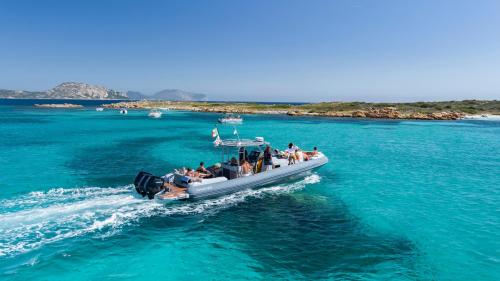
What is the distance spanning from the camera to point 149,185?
624 inches

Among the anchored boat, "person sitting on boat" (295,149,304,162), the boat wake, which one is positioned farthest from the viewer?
"person sitting on boat" (295,149,304,162)

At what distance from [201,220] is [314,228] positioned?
4.92 meters

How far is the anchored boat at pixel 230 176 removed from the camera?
16031 mm

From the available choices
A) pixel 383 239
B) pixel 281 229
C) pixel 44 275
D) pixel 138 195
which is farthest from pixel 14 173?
pixel 383 239

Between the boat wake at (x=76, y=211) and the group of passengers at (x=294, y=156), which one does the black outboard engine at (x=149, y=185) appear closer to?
the boat wake at (x=76, y=211)

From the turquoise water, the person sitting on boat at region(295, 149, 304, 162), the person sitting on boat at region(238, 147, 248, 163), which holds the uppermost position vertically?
the person sitting on boat at region(238, 147, 248, 163)

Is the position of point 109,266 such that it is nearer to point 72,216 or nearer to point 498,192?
point 72,216

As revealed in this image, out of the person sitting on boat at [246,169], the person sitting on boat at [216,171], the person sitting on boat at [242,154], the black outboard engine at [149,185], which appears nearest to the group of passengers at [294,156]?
the person sitting on boat at [242,154]

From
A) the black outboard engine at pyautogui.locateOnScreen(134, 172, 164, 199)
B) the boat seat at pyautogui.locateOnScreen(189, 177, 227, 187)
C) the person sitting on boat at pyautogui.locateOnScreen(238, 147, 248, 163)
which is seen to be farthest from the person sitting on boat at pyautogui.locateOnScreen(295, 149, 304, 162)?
the black outboard engine at pyautogui.locateOnScreen(134, 172, 164, 199)

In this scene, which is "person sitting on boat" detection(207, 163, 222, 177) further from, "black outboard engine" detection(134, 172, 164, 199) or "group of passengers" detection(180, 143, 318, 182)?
"black outboard engine" detection(134, 172, 164, 199)

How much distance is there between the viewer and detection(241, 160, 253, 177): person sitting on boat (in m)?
18.6

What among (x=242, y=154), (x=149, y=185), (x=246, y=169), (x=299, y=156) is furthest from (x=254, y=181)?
(x=149, y=185)

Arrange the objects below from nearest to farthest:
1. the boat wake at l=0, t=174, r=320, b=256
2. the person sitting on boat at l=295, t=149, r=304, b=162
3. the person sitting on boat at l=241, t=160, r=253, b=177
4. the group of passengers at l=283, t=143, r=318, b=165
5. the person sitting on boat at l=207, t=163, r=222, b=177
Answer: the boat wake at l=0, t=174, r=320, b=256 < the person sitting on boat at l=241, t=160, r=253, b=177 < the person sitting on boat at l=207, t=163, r=222, b=177 < the group of passengers at l=283, t=143, r=318, b=165 < the person sitting on boat at l=295, t=149, r=304, b=162

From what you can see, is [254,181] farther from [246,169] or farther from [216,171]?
[216,171]
